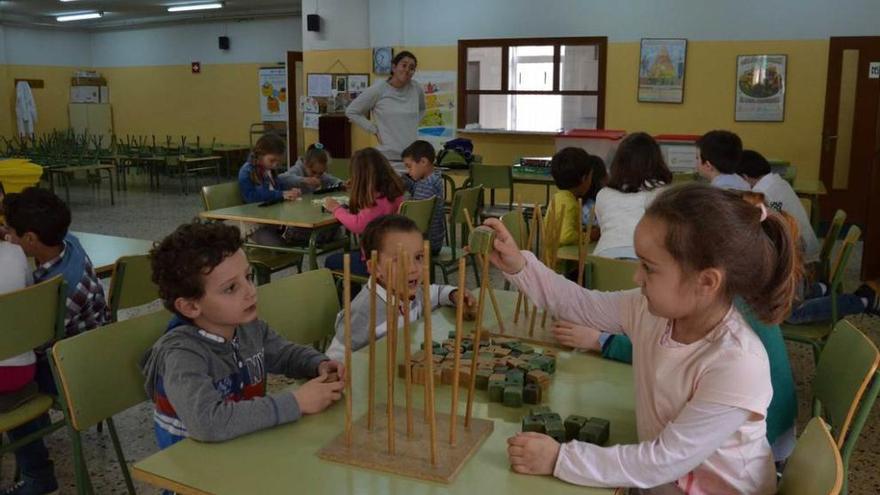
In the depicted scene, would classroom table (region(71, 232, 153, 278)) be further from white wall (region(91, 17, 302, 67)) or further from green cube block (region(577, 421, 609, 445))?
white wall (region(91, 17, 302, 67))

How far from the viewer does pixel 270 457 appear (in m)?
1.36

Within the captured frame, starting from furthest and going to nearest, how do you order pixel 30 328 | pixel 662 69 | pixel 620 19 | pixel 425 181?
pixel 620 19, pixel 662 69, pixel 425 181, pixel 30 328

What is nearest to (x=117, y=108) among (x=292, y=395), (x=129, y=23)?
(x=129, y=23)

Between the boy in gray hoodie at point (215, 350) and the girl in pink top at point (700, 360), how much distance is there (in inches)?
19.6

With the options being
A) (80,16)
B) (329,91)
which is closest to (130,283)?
(329,91)

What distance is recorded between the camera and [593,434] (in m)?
1.40

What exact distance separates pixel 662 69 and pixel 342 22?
3.76m

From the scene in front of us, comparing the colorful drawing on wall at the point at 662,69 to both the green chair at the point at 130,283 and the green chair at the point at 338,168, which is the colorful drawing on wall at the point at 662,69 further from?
the green chair at the point at 130,283

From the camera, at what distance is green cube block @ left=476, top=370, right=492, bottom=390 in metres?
1.64

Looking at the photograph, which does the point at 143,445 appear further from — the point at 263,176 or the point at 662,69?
the point at 662,69

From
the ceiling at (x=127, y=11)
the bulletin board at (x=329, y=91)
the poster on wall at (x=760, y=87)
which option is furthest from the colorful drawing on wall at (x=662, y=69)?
the ceiling at (x=127, y=11)

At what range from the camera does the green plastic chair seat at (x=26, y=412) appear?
216 centimetres

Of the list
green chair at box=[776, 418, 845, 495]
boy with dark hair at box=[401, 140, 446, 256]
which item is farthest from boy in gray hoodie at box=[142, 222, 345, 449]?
boy with dark hair at box=[401, 140, 446, 256]

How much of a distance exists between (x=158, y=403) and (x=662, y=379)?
3.48 ft
